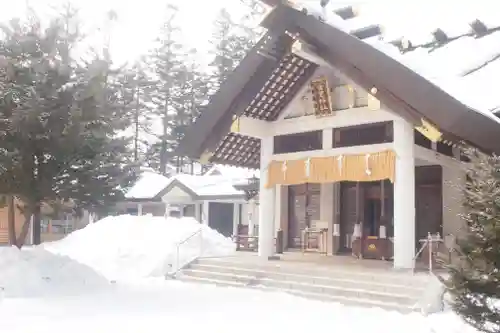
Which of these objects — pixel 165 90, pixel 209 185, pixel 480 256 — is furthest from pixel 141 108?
pixel 480 256

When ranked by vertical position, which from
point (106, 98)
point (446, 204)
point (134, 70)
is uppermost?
point (134, 70)

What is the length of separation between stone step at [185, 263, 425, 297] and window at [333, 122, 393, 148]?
10.7ft

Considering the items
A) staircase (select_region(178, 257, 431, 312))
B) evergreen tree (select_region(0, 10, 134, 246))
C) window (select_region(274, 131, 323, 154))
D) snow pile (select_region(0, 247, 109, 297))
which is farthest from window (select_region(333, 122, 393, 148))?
snow pile (select_region(0, 247, 109, 297))

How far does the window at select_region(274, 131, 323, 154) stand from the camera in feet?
45.3

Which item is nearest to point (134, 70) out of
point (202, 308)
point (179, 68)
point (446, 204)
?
point (179, 68)

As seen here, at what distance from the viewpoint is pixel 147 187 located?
31359 mm

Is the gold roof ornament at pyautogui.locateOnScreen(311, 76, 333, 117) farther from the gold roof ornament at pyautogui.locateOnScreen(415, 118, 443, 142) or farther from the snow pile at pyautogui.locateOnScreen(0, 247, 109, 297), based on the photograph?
the snow pile at pyautogui.locateOnScreen(0, 247, 109, 297)

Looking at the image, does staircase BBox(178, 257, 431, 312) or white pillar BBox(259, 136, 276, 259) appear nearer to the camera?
staircase BBox(178, 257, 431, 312)

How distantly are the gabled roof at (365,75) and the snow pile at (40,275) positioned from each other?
4.04 metres

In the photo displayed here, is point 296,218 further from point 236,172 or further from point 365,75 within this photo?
point 236,172

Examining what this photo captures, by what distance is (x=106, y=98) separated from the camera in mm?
13484

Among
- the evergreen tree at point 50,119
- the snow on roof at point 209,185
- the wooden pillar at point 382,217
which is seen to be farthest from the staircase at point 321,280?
the snow on roof at point 209,185

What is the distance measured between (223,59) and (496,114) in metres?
33.1

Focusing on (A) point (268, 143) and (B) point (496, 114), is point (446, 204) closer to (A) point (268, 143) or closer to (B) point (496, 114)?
(B) point (496, 114)
